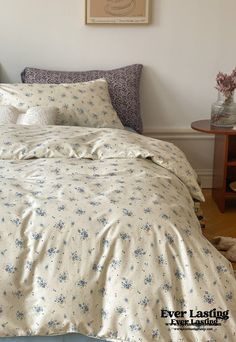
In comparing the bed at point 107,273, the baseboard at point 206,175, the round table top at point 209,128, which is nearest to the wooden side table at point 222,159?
the round table top at point 209,128

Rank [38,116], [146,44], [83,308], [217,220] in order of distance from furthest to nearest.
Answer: [146,44] < [217,220] < [38,116] < [83,308]

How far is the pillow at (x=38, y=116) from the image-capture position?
268 centimetres

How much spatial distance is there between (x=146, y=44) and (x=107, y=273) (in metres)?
2.17

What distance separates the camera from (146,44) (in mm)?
3402

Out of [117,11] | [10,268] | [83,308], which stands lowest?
[83,308]

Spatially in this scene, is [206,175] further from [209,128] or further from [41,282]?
[41,282]

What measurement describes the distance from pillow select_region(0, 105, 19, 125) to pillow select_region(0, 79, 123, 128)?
0.47ft

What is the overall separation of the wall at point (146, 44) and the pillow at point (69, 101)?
422 mm

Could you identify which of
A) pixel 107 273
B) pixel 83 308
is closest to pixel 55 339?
pixel 83 308

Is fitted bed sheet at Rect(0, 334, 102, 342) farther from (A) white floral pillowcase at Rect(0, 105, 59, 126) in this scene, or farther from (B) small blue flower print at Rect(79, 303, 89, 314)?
(A) white floral pillowcase at Rect(0, 105, 59, 126)

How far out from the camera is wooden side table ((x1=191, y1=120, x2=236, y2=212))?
3.17 metres

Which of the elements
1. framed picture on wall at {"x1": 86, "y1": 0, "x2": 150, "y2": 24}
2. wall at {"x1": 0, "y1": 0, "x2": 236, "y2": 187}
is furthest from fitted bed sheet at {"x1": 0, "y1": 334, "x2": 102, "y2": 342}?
framed picture on wall at {"x1": 86, "y1": 0, "x2": 150, "y2": 24}

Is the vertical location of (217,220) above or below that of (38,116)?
below

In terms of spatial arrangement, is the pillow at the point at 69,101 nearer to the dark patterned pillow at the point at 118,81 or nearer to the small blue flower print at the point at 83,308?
the dark patterned pillow at the point at 118,81
